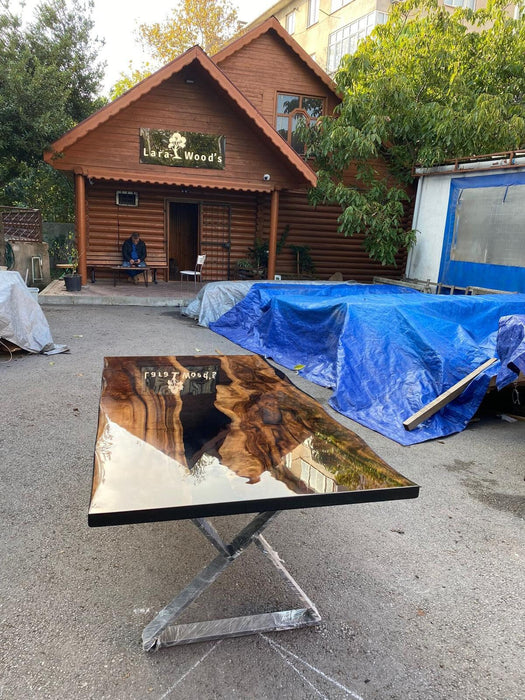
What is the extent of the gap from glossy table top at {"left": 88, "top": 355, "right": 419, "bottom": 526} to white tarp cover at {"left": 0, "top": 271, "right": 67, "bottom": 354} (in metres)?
4.01

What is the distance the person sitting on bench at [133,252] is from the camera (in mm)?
13269

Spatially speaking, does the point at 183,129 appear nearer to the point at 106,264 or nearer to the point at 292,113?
the point at 292,113

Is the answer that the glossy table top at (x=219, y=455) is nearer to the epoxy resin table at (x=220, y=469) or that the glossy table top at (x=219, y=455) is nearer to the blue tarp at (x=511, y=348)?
the epoxy resin table at (x=220, y=469)

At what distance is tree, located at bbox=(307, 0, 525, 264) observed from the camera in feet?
38.6

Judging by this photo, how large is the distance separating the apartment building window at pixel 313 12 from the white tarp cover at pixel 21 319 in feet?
100

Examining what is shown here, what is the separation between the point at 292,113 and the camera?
1446 centimetres

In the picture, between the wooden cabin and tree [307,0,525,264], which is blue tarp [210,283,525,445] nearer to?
tree [307,0,525,264]

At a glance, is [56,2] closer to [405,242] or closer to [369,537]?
[405,242]

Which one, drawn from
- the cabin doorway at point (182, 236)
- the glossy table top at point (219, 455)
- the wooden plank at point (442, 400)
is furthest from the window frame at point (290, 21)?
the glossy table top at point (219, 455)

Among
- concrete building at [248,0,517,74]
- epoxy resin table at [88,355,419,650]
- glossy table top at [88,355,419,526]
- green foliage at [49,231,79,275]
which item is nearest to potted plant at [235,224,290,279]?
green foliage at [49,231,79,275]

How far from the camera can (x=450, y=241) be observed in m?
11.5

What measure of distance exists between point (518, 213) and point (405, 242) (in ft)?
10.7

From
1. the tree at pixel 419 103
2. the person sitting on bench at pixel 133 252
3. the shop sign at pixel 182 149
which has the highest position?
the tree at pixel 419 103

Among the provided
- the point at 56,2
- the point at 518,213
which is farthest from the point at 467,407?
the point at 56,2
